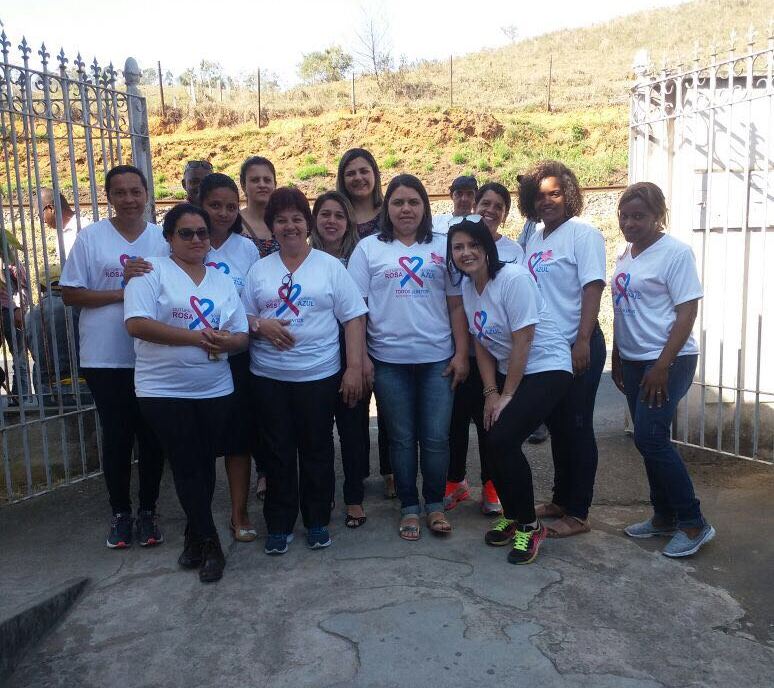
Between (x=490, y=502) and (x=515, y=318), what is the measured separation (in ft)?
4.31

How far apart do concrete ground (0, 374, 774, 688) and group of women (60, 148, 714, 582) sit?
6.7 inches

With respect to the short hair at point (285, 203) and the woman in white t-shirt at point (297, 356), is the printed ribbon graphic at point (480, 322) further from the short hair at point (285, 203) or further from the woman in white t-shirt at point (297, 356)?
the short hair at point (285, 203)

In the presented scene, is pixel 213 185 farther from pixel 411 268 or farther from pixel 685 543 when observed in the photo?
pixel 685 543

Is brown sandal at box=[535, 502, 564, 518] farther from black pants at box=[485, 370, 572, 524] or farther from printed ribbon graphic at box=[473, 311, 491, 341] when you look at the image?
printed ribbon graphic at box=[473, 311, 491, 341]

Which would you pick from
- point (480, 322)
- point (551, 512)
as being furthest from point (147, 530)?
point (551, 512)

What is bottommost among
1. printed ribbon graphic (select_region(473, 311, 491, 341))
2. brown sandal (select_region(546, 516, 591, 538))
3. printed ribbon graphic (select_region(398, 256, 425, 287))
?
brown sandal (select_region(546, 516, 591, 538))

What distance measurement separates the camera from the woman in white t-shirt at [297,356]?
3670 millimetres

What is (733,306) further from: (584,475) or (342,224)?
(342,224)

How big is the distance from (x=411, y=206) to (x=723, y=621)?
2.49m

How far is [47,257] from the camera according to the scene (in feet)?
14.7

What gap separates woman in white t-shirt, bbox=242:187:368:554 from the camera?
3670 mm

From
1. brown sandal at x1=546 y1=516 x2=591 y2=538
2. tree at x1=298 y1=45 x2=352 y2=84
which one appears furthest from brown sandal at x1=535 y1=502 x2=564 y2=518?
tree at x1=298 y1=45 x2=352 y2=84

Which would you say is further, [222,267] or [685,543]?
[222,267]

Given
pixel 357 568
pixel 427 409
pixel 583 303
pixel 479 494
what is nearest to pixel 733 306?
pixel 583 303
